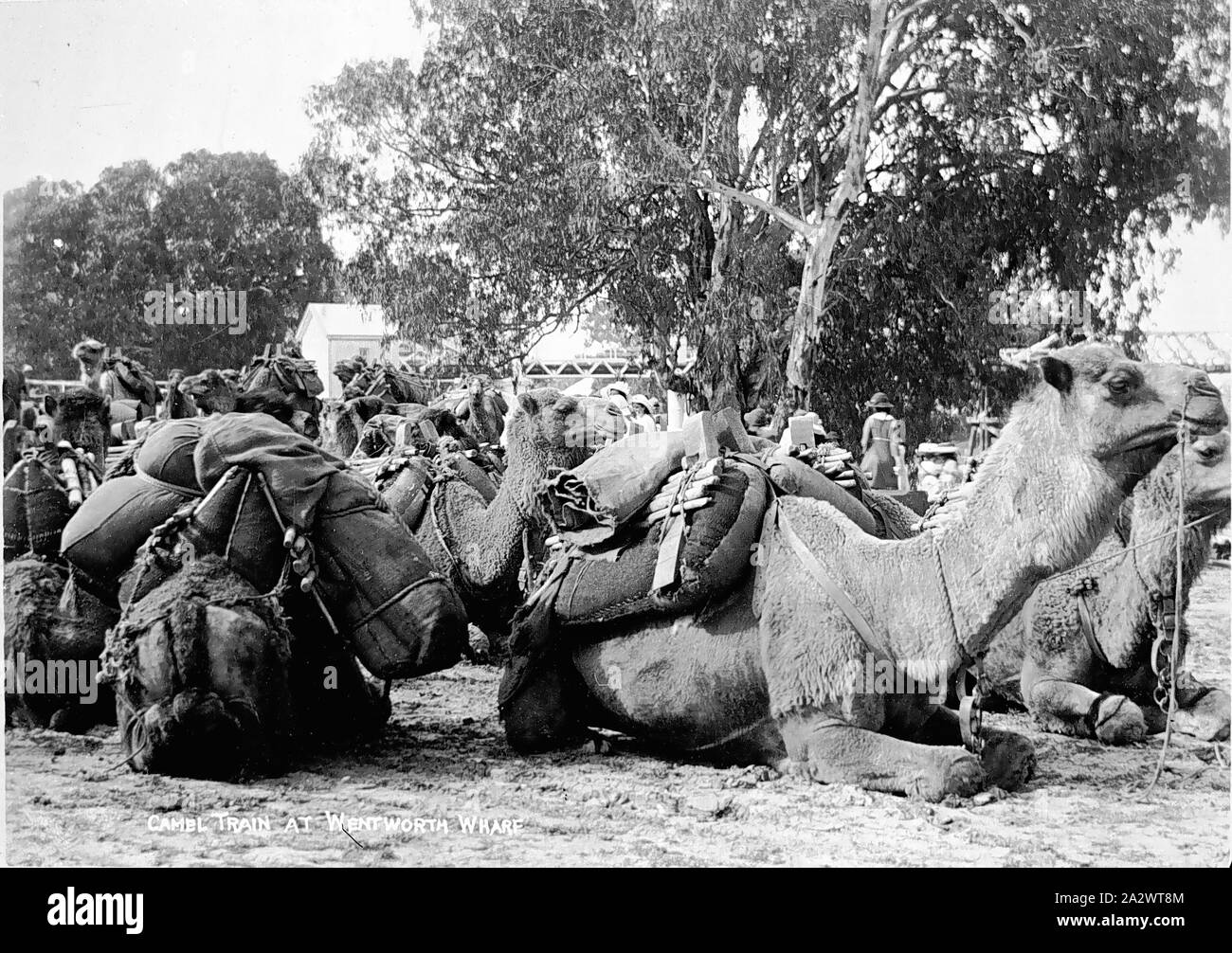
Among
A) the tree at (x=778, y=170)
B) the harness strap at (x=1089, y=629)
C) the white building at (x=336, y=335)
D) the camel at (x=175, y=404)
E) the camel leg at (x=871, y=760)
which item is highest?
the tree at (x=778, y=170)

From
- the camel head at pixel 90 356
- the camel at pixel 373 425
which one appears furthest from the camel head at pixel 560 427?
the camel head at pixel 90 356

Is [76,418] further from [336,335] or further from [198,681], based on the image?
[336,335]

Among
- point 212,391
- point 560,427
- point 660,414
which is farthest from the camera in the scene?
point 660,414

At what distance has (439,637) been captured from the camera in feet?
17.6

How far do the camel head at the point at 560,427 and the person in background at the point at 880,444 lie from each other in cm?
342

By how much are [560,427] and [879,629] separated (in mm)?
2925

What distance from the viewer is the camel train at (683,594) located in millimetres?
4594

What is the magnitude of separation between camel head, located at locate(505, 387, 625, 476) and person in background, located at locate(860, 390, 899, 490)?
3.42 m

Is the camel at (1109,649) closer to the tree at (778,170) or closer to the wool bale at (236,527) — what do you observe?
the tree at (778,170)

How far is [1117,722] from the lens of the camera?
5754 mm

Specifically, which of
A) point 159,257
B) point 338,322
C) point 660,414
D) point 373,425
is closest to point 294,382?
point 373,425

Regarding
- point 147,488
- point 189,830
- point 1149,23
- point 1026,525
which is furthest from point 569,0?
point 189,830

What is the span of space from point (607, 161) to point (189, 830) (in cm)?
532

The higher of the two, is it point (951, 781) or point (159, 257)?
point (159, 257)
